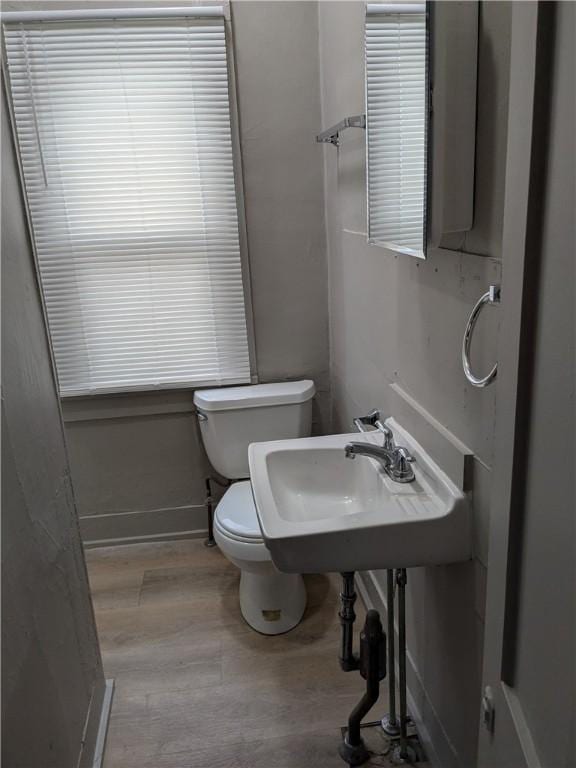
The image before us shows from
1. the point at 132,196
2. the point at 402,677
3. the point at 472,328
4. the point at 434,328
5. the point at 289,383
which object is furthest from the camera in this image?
the point at 289,383

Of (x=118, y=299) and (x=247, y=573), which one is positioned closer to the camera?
(x=247, y=573)

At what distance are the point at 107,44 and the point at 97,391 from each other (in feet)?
4.39

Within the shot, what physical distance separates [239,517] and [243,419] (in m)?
0.49

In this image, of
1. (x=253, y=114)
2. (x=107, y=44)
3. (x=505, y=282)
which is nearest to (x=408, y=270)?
(x=505, y=282)

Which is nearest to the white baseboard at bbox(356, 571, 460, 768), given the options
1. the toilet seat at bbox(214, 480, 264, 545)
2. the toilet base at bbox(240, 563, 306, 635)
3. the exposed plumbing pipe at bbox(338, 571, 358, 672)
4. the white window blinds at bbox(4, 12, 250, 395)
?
the exposed plumbing pipe at bbox(338, 571, 358, 672)

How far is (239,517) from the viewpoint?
2010mm

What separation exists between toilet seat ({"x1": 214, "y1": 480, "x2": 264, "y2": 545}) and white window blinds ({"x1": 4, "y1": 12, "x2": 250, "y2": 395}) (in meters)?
0.57

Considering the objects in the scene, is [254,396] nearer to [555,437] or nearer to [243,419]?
[243,419]

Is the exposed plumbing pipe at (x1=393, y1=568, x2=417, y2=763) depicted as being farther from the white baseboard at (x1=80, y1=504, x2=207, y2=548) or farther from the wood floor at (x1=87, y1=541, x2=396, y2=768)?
the white baseboard at (x1=80, y1=504, x2=207, y2=548)

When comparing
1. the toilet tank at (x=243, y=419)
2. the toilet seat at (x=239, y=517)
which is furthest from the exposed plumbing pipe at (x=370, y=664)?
the toilet tank at (x=243, y=419)

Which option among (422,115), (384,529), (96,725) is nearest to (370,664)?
(384,529)

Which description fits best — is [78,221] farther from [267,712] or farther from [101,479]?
[267,712]

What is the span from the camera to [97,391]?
2.48 metres

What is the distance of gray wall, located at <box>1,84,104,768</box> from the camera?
1045 mm
